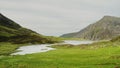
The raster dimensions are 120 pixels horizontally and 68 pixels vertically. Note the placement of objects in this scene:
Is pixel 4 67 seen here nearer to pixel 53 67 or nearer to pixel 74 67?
pixel 53 67

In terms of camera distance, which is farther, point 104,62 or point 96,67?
point 104,62

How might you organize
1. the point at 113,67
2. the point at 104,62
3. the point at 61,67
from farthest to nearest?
the point at 104,62 → the point at 61,67 → the point at 113,67

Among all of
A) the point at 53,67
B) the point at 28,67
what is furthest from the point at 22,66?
the point at 53,67

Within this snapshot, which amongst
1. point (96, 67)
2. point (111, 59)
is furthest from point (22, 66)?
point (111, 59)

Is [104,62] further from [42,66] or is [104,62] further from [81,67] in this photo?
[42,66]

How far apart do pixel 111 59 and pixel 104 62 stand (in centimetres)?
285

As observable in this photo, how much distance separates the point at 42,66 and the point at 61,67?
175 inches

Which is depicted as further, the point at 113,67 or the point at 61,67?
the point at 61,67

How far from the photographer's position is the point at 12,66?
5250cm

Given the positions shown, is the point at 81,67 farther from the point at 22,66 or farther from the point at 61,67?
the point at 22,66

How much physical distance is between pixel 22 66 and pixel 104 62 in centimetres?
1632

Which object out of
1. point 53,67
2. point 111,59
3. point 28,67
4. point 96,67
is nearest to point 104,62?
point 111,59

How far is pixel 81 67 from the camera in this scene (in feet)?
161

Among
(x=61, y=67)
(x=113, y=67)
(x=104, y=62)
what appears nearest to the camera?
(x=113, y=67)
